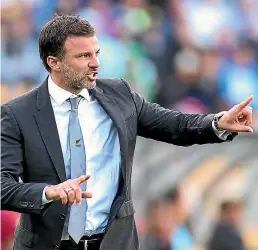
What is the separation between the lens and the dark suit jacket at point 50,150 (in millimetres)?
3912

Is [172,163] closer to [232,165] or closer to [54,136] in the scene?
[232,165]

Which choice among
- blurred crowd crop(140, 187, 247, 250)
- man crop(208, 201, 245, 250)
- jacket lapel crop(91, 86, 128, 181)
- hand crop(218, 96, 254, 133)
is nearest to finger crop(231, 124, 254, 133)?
hand crop(218, 96, 254, 133)

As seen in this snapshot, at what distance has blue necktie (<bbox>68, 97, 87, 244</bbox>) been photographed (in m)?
3.92

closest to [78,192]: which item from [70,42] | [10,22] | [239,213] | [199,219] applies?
[70,42]

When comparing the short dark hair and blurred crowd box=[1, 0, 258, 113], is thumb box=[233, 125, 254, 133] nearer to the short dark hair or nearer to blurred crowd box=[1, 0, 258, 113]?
the short dark hair

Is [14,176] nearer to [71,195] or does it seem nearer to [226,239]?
[71,195]

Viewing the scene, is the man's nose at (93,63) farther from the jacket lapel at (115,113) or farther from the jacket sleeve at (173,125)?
the jacket sleeve at (173,125)

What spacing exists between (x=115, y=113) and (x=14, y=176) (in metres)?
0.52

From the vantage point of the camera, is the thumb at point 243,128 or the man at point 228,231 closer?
the thumb at point 243,128

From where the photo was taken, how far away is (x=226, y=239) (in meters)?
8.12

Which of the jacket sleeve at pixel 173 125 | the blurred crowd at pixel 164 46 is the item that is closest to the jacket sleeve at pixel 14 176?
the jacket sleeve at pixel 173 125

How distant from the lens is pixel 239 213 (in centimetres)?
827

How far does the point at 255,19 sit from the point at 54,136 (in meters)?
7.30

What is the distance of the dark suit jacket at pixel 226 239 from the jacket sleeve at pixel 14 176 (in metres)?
4.39
